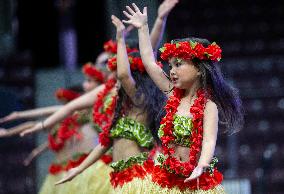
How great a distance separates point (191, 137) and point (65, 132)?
10.2 ft

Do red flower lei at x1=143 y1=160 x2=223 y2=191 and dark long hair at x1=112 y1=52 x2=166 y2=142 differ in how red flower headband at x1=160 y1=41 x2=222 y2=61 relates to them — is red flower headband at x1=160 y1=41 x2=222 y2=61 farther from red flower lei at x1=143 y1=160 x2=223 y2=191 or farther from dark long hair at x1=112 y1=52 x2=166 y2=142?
dark long hair at x1=112 y1=52 x2=166 y2=142

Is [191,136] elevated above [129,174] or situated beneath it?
elevated above

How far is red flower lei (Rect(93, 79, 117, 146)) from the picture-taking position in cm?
534

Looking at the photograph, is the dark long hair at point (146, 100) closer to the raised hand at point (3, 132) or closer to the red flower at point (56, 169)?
the raised hand at point (3, 132)

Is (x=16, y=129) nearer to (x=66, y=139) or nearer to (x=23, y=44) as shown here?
(x=66, y=139)

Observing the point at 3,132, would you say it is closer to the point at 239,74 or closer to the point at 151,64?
the point at 151,64

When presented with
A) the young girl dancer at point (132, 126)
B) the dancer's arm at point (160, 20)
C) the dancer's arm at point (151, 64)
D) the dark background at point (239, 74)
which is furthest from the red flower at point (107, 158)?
the dark background at point (239, 74)

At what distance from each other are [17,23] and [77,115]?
3.47 meters

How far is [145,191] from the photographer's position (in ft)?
15.3

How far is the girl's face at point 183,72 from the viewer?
174 inches

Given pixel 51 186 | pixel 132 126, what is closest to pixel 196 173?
pixel 132 126

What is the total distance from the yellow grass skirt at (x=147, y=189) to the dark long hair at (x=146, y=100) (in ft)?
1.46

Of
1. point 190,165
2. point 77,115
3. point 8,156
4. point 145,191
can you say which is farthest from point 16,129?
point 8,156

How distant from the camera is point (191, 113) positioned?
4.38m
